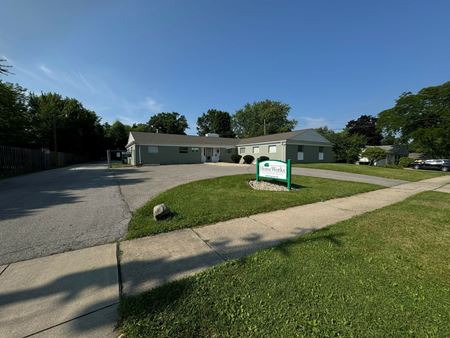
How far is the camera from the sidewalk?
1.98 metres

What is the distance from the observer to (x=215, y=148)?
94.4 feet

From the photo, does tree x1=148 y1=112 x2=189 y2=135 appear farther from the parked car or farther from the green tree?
the parked car

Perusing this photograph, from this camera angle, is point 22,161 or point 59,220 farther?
point 22,161

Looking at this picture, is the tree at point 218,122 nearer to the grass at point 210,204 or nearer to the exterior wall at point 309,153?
the exterior wall at point 309,153

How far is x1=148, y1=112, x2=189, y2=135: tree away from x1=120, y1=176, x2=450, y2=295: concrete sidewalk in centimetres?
5785

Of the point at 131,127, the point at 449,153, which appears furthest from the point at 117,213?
the point at 131,127

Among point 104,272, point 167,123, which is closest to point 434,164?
point 104,272

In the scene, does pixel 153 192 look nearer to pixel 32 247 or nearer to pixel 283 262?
A: pixel 32 247

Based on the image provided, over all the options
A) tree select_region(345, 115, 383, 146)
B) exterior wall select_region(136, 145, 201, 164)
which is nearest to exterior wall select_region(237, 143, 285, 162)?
exterior wall select_region(136, 145, 201, 164)

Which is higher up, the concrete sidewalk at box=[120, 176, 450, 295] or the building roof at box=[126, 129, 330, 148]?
the building roof at box=[126, 129, 330, 148]

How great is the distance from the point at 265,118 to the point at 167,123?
2790 centimetres

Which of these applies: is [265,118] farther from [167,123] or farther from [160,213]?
[160,213]

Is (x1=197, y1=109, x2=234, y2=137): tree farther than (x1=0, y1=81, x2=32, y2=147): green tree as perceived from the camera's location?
Yes

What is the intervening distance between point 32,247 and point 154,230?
1964 mm
